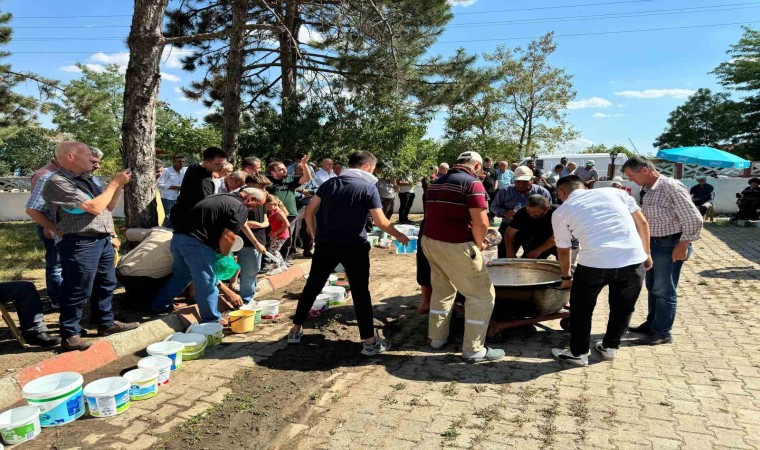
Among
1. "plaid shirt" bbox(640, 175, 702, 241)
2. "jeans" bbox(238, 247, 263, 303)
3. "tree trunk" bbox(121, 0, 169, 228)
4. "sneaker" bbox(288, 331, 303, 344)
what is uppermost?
"tree trunk" bbox(121, 0, 169, 228)

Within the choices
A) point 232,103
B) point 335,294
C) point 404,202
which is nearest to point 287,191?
point 335,294

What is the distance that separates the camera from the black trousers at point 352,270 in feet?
13.2

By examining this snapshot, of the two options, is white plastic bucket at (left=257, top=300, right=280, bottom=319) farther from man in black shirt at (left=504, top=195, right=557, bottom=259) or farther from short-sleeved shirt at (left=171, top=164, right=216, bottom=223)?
man in black shirt at (left=504, top=195, right=557, bottom=259)

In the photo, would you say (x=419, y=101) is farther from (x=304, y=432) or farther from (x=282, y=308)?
(x=304, y=432)

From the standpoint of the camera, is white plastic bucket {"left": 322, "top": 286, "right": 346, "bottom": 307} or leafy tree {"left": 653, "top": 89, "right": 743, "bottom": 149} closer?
white plastic bucket {"left": 322, "top": 286, "right": 346, "bottom": 307}

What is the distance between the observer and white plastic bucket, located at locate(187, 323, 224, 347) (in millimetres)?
4293

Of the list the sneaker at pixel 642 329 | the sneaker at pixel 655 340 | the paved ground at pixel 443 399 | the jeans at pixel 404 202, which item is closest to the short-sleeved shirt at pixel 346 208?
the paved ground at pixel 443 399

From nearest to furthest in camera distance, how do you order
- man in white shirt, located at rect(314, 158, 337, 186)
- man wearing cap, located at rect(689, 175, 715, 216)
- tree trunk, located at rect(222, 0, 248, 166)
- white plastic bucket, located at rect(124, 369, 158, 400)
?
white plastic bucket, located at rect(124, 369, 158, 400), man in white shirt, located at rect(314, 158, 337, 186), tree trunk, located at rect(222, 0, 248, 166), man wearing cap, located at rect(689, 175, 715, 216)

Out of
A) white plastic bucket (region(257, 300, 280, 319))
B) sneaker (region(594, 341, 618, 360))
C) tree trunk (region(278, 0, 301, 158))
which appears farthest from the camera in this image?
tree trunk (region(278, 0, 301, 158))

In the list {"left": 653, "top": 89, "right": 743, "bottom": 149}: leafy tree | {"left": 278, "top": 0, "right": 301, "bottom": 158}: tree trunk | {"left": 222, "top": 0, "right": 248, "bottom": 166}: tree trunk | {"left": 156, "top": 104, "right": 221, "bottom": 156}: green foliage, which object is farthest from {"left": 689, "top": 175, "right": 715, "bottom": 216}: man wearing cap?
{"left": 653, "top": 89, "right": 743, "bottom": 149}: leafy tree

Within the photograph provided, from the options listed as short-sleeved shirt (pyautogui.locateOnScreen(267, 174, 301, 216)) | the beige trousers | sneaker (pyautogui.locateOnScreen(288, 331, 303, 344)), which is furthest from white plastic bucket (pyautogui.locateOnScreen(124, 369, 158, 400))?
short-sleeved shirt (pyautogui.locateOnScreen(267, 174, 301, 216))

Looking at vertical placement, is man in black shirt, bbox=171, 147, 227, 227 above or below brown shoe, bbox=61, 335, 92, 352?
above

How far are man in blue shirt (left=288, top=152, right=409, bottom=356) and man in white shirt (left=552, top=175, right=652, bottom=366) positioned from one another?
1533mm

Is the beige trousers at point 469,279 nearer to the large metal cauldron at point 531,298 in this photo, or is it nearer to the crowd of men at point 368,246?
the crowd of men at point 368,246
